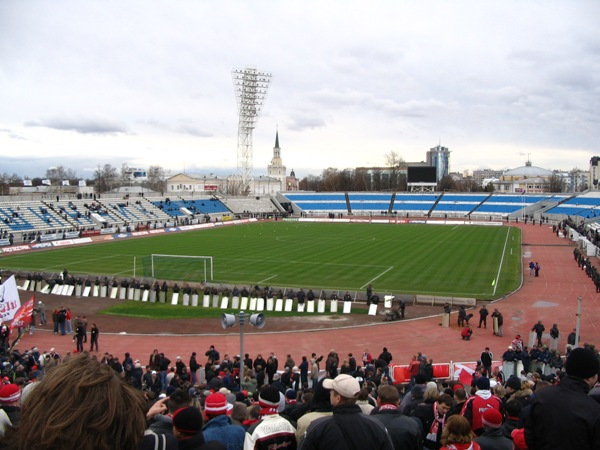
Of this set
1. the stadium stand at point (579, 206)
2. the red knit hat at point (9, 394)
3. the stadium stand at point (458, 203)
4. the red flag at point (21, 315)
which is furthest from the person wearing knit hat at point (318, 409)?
the stadium stand at point (458, 203)

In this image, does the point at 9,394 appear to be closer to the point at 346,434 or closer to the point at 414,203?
the point at 346,434

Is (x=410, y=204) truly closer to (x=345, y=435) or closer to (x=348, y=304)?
(x=348, y=304)

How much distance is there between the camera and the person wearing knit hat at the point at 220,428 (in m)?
5.38

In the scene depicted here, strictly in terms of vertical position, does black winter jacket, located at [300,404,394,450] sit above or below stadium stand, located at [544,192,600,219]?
below

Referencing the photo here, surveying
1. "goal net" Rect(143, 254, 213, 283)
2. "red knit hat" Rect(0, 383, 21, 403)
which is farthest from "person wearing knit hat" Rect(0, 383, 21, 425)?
"goal net" Rect(143, 254, 213, 283)

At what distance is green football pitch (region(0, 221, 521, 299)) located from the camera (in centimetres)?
3550

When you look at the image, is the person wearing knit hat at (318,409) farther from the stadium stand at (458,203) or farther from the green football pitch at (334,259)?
the stadium stand at (458,203)

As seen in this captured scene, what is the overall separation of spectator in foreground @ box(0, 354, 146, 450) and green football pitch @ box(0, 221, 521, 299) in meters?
30.7

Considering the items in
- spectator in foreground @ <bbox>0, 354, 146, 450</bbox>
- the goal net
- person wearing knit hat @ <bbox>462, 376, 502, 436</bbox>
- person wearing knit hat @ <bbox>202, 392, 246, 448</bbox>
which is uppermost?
spectator in foreground @ <bbox>0, 354, 146, 450</bbox>

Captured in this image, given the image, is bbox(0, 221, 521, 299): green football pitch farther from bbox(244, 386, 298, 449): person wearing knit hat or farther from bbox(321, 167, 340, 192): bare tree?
bbox(321, 167, 340, 192): bare tree

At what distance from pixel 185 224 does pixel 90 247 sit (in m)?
27.3

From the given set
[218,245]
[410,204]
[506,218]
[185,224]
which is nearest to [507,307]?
[218,245]

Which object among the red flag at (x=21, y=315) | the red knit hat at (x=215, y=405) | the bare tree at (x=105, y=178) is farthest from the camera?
the bare tree at (x=105, y=178)

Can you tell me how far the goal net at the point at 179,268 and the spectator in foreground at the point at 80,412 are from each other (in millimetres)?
34043
